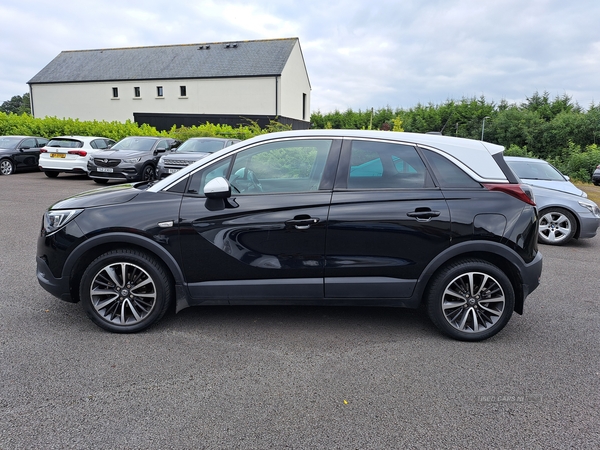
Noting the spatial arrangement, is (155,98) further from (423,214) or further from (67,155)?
(423,214)

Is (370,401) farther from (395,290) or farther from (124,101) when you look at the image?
(124,101)

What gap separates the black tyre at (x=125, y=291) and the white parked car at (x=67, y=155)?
1327cm

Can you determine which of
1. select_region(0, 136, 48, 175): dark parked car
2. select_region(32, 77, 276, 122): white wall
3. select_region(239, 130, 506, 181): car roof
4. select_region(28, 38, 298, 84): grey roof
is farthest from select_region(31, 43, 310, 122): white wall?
select_region(239, 130, 506, 181): car roof

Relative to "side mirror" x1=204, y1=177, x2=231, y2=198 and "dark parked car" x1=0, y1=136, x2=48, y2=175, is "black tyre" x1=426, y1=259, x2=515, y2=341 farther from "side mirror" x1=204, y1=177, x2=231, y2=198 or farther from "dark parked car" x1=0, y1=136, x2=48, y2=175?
"dark parked car" x1=0, y1=136, x2=48, y2=175

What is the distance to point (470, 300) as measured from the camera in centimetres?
384

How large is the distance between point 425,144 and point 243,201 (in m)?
1.65

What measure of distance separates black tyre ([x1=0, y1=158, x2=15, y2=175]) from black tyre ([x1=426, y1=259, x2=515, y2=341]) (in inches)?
717

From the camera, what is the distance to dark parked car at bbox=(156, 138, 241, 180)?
1288 cm

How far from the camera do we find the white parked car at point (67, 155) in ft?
51.4

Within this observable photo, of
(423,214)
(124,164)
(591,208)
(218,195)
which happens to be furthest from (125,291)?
(124,164)

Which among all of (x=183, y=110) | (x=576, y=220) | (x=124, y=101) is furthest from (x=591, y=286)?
(x=124, y=101)

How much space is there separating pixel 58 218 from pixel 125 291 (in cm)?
85

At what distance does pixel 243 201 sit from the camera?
375 cm

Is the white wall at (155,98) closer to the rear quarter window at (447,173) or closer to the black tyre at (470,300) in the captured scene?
the rear quarter window at (447,173)
